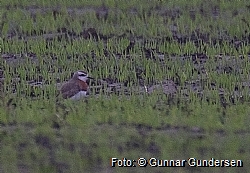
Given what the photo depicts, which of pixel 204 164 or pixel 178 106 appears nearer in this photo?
pixel 204 164

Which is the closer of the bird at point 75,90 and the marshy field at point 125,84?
the marshy field at point 125,84

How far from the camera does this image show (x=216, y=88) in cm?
628

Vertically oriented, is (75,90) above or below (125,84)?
above

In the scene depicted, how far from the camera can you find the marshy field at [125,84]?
441 cm

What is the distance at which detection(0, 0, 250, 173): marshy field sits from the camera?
4.41 metres

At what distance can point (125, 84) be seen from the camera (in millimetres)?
6516

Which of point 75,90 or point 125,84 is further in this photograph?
point 125,84

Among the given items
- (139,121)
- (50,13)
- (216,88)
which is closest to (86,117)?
(139,121)

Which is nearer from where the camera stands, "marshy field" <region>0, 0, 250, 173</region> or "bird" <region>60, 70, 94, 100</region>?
"marshy field" <region>0, 0, 250, 173</region>

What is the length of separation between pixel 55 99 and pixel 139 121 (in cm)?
125

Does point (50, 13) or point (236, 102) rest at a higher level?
point (50, 13)

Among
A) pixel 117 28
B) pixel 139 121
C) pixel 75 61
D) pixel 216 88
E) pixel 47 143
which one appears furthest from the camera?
pixel 117 28

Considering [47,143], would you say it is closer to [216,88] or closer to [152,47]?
[216,88]

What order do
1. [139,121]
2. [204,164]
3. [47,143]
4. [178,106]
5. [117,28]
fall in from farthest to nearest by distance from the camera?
[117,28] → [178,106] → [139,121] → [47,143] → [204,164]
